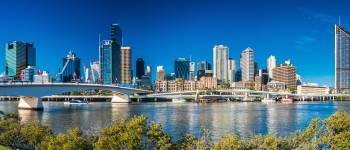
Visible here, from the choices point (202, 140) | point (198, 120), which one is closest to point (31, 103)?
point (198, 120)

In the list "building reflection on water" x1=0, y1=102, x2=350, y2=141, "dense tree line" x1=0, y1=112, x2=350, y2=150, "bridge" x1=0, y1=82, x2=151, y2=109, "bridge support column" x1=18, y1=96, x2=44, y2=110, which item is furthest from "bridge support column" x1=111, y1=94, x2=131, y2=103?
"dense tree line" x1=0, y1=112, x2=350, y2=150

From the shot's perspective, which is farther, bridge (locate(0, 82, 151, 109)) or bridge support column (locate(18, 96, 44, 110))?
bridge support column (locate(18, 96, 44, 110))

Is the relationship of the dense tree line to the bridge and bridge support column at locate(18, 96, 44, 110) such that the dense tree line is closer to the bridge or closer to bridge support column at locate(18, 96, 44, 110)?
the bridge

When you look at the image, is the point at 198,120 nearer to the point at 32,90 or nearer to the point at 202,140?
the point at 32,90

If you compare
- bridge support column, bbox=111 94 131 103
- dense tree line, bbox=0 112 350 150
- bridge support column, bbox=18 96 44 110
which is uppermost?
dense tree line, bbox=0 112 350 150

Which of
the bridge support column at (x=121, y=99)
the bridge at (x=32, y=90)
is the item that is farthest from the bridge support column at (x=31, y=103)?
the bridge support column at (x=121, y=99)

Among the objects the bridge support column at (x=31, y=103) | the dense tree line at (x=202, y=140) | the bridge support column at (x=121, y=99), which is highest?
the dense tree line at (x=202, y=140)

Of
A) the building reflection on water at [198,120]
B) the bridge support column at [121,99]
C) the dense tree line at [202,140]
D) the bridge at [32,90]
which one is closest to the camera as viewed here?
the dense tree line at [202,140]

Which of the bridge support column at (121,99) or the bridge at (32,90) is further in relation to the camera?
the bridge support column at (121,99)

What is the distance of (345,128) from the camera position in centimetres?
2678

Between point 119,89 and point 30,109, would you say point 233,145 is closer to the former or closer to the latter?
point 30,109

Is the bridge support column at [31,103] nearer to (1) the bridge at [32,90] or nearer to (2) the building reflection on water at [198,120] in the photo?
(1) the bridge at [32,90]

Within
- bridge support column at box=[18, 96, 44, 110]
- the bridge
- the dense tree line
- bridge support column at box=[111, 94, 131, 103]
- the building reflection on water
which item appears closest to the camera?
the dense tree line

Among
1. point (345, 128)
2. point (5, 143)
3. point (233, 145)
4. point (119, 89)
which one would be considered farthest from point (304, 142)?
point (119, 89)
